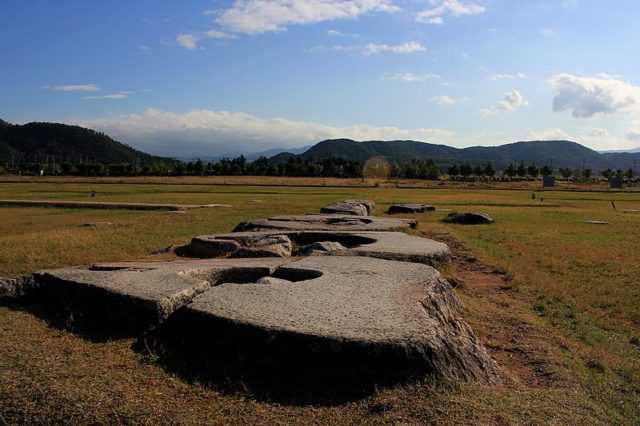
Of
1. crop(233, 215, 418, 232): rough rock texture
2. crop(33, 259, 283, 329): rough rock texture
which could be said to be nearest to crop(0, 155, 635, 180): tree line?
crop(233, 215, 418, 232): rough rock texture

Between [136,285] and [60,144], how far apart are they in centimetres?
15447

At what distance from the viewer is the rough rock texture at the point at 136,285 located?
755 cm

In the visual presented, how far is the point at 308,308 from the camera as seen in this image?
7.13 metres

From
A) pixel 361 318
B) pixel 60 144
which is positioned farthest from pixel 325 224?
pixel 60 144

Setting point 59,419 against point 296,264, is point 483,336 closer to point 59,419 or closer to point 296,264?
point 296,264

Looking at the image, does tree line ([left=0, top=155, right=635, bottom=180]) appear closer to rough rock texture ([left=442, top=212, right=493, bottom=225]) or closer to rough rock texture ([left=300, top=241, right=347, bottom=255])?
rough rock texture ([left=442, top=212, right=493, bottom=225])

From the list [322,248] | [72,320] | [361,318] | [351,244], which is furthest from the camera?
[351,244]

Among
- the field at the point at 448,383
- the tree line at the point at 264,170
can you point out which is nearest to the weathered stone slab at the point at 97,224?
the field at the point at 448,383

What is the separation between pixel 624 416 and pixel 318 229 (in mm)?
12615

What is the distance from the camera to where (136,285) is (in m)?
8.38

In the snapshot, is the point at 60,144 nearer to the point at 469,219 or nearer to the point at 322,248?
the point at 469,219

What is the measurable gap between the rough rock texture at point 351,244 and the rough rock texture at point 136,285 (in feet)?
8.05

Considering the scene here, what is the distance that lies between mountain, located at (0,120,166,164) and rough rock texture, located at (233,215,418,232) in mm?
129387

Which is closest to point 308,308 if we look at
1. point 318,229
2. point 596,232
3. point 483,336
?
point 483,336
